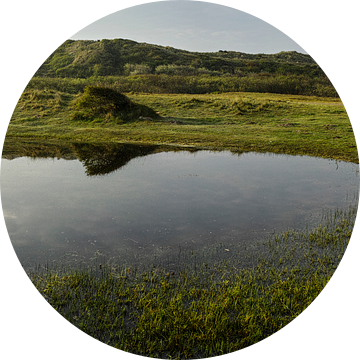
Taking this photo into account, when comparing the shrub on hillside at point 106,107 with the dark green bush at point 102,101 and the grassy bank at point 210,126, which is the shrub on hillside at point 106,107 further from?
the grassy bank at point 210,126

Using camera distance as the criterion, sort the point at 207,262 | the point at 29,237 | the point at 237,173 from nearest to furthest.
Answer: the point at 207,262, the point at 29,237, the point at 237,173

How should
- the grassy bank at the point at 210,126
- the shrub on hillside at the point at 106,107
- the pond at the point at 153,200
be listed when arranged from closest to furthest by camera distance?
the pond at the point at 153,200 → the grassy bank at the point at 210,126 → the shrub on hillside at the point at 106,107

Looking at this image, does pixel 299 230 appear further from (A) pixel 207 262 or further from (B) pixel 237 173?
(B) pixel 237 173

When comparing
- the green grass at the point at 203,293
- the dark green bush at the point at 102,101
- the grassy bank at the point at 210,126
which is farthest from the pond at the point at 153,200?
the dark green bush at the point at 102,101

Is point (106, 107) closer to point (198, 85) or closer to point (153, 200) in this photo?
point (153, 200)

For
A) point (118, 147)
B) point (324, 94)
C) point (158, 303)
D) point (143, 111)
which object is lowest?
point (158, 303)

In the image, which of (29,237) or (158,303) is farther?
(29,237)

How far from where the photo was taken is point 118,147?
85.7 ft

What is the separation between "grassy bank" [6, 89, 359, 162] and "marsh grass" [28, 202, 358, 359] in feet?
53.6

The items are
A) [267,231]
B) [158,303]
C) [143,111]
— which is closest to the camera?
[158,303]

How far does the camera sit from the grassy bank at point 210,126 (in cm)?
2708

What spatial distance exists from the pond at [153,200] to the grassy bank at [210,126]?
527 cm

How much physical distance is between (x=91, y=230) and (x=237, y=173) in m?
10.3

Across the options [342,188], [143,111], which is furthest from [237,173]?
[143,111]
